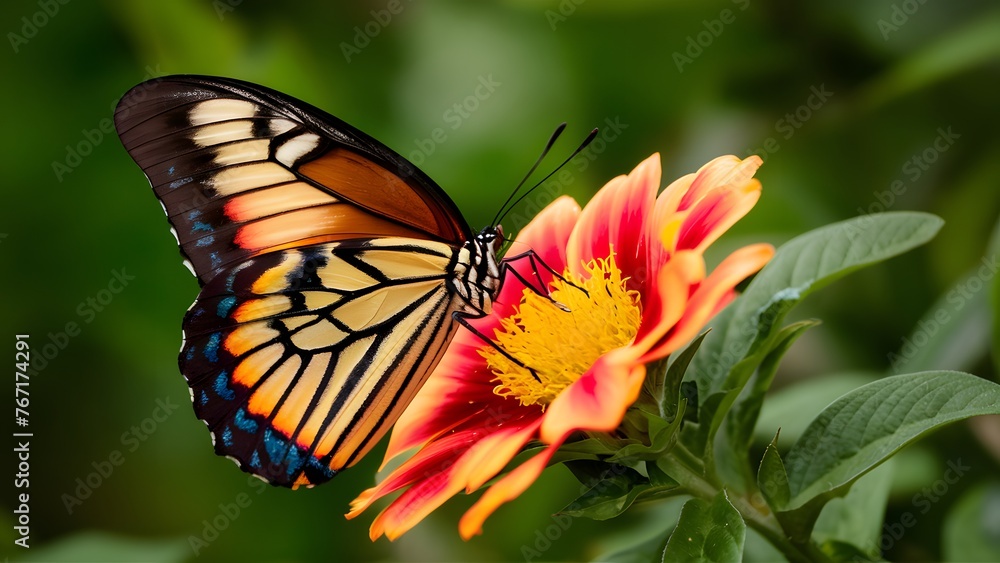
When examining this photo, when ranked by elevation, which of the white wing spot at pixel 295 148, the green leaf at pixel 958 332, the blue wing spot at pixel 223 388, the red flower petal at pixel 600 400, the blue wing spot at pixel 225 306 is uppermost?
the white wing spot at pixel 295 148

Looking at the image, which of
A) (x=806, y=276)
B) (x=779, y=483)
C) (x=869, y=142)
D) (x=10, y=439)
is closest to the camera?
(x=779, y=483)

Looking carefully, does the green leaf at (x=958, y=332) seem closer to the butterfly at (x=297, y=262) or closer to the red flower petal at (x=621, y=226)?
the red flower petal at (x=621, y=226)

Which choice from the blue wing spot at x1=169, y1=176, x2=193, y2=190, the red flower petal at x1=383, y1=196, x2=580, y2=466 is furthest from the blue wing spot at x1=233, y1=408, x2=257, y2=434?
the blue wing spot at x1=169, y1=176, x2=193, y2=190

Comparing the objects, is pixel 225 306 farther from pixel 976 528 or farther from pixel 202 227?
pixel 976 528

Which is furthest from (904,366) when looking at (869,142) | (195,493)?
(195,493)

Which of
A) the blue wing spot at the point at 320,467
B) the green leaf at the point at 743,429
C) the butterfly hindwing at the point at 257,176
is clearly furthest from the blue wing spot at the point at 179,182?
the green leaf at the point at 743,429

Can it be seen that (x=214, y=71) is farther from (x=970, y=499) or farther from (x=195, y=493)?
(x=970, y=499)
